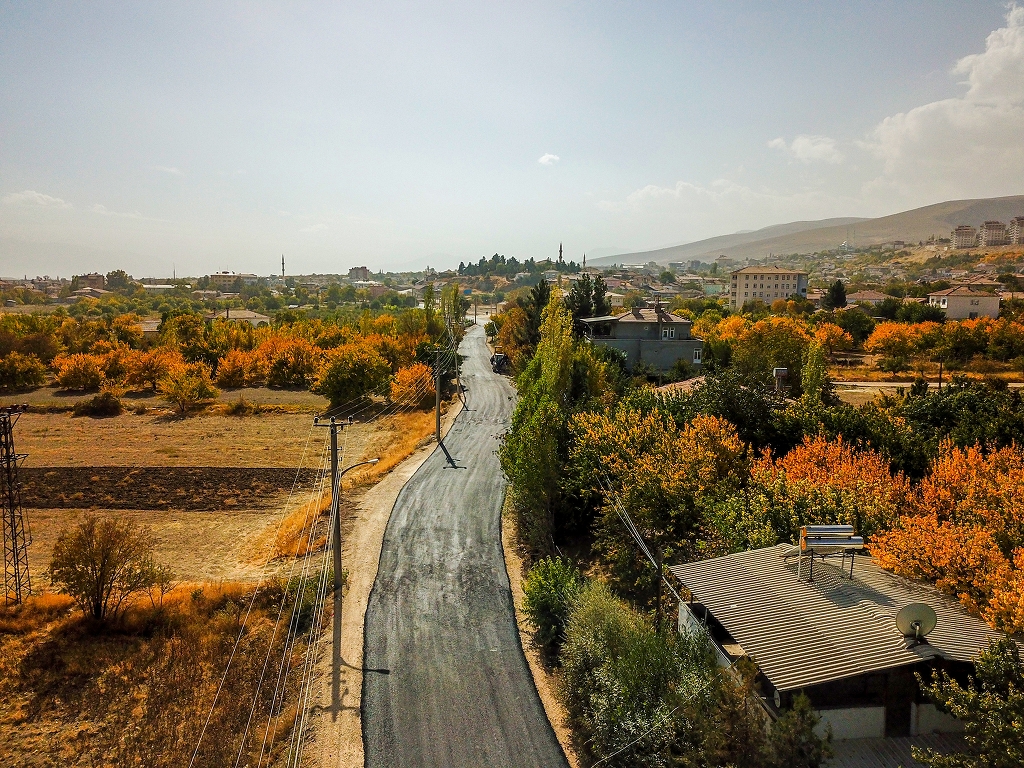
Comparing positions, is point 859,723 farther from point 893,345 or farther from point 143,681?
point 893,345

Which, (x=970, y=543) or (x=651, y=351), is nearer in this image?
(x=970, y=543)

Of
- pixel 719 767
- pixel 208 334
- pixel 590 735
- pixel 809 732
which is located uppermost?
pixel 208 334

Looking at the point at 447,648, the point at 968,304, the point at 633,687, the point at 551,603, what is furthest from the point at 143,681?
the point at 968,304

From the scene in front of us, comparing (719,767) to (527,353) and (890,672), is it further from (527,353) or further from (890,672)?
(527,353)

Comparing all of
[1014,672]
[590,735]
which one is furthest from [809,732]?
[590,735]

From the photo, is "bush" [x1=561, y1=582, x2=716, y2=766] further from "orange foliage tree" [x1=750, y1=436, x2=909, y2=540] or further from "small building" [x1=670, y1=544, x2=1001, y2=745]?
"orange foliage tree" [x1=750, y1=436, x2=909, y2=540]

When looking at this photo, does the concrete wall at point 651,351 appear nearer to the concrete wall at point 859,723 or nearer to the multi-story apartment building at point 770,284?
the concrete wall at point 859,723

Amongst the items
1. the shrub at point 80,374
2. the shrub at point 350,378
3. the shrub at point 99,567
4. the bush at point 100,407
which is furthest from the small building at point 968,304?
the shrub at point 80,374
